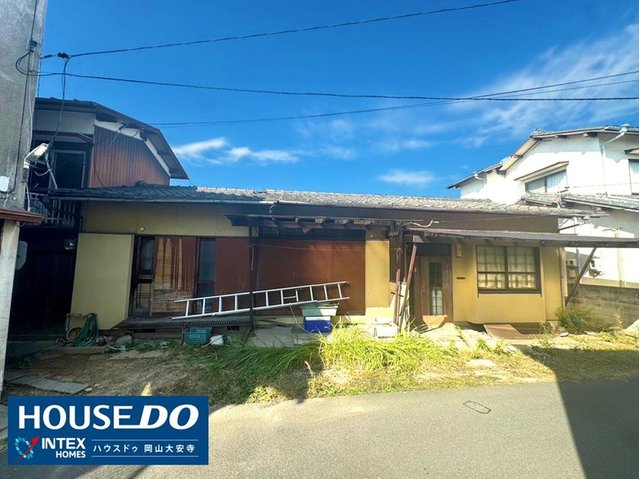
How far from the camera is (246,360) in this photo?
4711 mm

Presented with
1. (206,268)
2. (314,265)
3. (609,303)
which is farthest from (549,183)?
(206,268)

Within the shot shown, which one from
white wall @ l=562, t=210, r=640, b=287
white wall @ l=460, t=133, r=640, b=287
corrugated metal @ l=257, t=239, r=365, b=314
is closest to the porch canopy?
white wall @ l=460, t=133, r=640, b=287

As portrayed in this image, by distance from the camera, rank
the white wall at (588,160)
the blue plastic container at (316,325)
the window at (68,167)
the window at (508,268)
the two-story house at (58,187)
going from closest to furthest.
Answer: the two-story house at (58,187)
the blue plastic container at (316,325)
the window at (68,167)
the window at (508,268)
the white wall at (588,160)

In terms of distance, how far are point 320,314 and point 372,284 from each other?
1.67 m

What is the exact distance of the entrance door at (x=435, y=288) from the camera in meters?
7.78

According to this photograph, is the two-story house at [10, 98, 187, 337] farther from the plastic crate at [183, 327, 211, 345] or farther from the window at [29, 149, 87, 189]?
the plastic crate at [183, 327, 211, 345]

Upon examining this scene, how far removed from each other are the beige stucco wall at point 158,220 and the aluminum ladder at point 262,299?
1592 mm

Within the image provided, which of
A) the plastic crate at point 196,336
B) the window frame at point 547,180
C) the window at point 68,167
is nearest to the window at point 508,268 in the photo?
the window frame at point 547,180

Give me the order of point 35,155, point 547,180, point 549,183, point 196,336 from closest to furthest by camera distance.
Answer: point 35,155
point 196,336
point 549,183
point 547,180

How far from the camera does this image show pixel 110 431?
8.90 ft

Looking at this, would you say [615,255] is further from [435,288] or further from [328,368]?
[328,368]

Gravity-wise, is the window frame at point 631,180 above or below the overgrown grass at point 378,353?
above

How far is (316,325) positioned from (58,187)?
709 centimetres

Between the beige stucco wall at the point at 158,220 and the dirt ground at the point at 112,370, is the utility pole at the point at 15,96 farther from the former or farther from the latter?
the beige stucco wall at the point at 158,220
